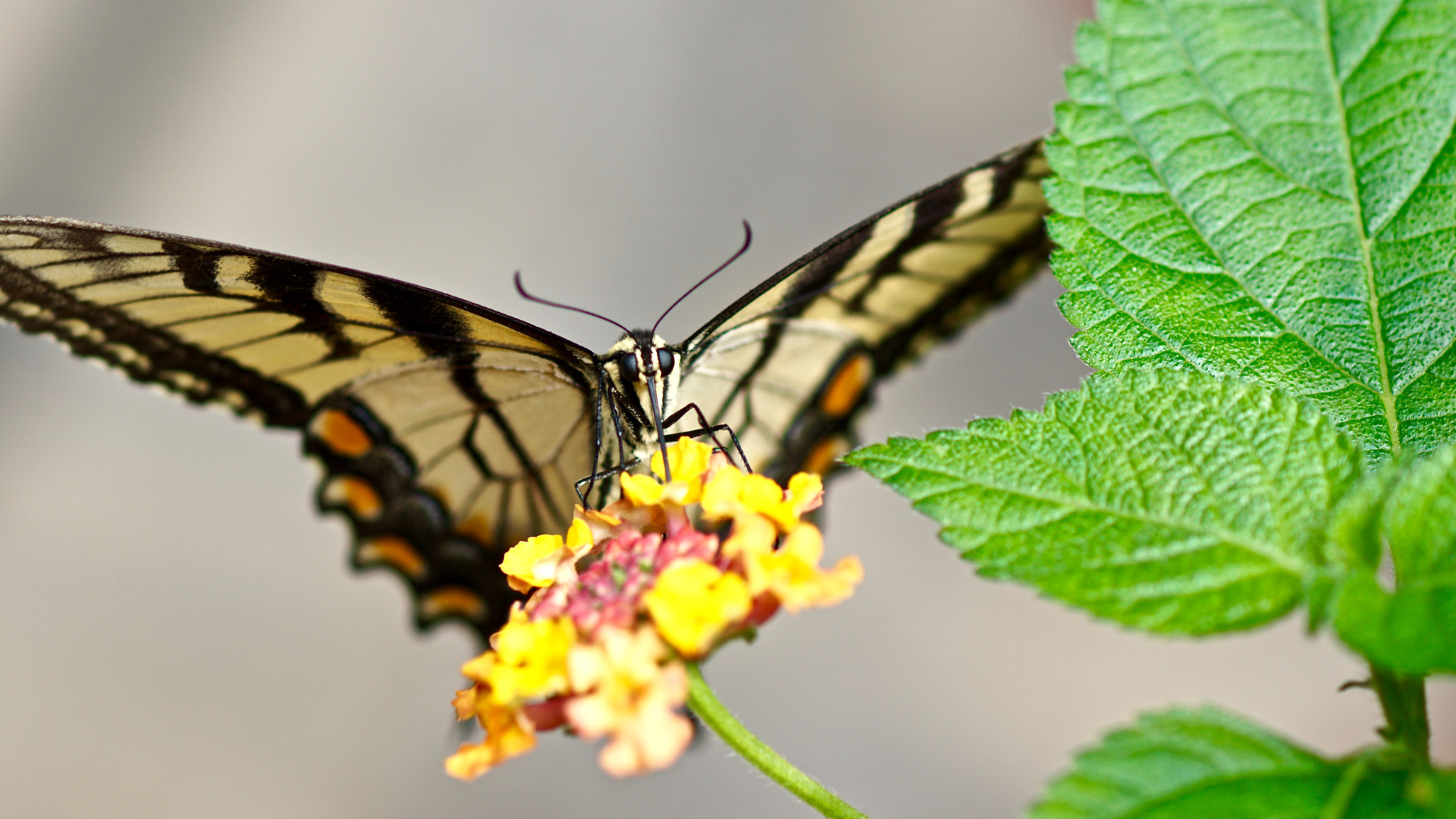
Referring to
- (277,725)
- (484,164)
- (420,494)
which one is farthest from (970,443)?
(484,164)

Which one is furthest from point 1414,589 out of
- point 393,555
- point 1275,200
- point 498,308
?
point 498,308

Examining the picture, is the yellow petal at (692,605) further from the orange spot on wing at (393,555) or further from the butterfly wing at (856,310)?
the orange spot on wing at (393,555)

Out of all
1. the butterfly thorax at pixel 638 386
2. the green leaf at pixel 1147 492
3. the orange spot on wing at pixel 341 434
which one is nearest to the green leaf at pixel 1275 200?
the green leaf at pixel 1147 492

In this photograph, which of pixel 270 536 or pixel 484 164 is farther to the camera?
pixel 484 164

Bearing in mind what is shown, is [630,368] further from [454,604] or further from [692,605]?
[454,604]

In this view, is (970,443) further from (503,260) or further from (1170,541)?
(503,260)

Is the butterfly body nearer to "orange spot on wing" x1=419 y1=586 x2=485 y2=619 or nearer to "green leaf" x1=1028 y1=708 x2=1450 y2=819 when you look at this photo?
"orange spot on wing" x1=419 y1=586 x2=485 y2=619
